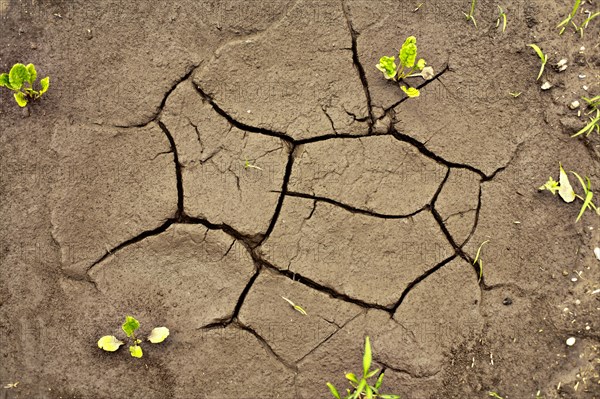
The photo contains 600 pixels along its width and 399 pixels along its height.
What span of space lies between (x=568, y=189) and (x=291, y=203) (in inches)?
56.0

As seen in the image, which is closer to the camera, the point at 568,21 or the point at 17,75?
the point at 17,75

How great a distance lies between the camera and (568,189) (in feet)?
9.66

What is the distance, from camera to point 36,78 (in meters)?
2.99

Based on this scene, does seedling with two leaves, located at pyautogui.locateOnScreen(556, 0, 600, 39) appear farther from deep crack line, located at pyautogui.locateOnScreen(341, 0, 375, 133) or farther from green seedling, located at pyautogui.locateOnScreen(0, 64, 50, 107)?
green seedling, located at pyautogui.locateOnScreen(0, 64, 50, 107)

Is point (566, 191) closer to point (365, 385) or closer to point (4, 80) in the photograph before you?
point (365, 385)

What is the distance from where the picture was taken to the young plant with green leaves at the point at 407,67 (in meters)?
2.85

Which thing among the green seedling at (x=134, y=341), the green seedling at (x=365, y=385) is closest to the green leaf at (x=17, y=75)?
the green seedling at (x=134, y=341)

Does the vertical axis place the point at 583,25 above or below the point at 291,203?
above

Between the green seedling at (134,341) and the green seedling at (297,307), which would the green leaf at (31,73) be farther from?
the green seedling at (297,307)

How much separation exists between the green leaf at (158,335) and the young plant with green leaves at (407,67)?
5.58 ft

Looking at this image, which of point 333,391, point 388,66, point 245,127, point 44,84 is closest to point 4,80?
point 44,84

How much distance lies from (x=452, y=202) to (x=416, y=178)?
22cm

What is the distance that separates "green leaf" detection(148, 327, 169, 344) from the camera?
2.83m

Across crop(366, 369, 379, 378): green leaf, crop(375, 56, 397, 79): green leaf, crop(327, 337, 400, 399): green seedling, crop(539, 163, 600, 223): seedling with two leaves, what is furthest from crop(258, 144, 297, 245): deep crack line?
crop(539, 163, 600, 223): seedling with two leaves
